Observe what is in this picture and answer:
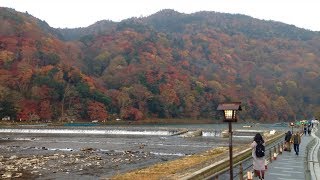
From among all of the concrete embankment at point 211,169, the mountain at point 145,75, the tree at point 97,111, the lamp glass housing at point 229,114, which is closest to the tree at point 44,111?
the mountain at point 145,75

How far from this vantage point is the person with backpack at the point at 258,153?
11.6m

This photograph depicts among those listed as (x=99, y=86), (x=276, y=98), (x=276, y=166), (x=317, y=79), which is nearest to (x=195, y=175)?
(x=276, y=166)

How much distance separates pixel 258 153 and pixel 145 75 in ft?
310

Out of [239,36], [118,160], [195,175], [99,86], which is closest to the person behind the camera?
[195,175]

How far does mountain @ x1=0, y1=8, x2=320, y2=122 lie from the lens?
8706cm

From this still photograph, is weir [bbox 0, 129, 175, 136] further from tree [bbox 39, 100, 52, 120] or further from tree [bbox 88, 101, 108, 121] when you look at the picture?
tree [bbox 88, 101, 108, 121]

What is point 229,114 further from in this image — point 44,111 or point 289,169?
point 44,111

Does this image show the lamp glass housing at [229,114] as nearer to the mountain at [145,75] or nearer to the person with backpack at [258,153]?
the person with backpack at [258,153]

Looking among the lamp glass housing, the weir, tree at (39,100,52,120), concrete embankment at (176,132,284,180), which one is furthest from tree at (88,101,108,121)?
the lamp glass housing

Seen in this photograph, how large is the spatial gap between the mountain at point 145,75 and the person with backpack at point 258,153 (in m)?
72.9

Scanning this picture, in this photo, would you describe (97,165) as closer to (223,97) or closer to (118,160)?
(118,160)

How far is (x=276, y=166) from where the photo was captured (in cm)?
1611

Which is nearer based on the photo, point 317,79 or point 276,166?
point 276,166

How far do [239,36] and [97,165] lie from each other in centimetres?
17112
